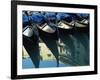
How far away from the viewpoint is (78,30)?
1.81 m

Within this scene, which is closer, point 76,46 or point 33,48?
point 33,48

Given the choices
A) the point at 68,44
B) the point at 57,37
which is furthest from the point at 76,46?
the point at 57,37

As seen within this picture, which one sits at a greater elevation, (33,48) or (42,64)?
(33,48)

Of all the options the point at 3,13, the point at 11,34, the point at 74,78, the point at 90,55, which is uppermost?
the point at 3,13

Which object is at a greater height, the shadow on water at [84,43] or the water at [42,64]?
the shadow on water at [84,43]

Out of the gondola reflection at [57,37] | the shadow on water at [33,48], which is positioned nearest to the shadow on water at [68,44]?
the gondola reflection at [57,37]

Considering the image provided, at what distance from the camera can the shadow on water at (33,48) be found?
1.67 m

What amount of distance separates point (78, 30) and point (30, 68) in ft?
1.61

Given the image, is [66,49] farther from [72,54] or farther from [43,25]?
[43,25]

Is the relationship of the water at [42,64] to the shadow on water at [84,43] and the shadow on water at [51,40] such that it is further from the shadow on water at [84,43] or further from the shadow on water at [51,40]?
the shadow on water at [84,43]

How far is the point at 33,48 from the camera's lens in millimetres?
1686

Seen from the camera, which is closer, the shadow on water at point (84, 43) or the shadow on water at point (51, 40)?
the shadow on water at point (51, 40)

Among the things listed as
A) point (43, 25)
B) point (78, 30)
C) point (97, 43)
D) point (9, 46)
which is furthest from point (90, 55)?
point (9, 46)

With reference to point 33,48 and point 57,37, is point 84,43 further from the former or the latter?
point 33,48
